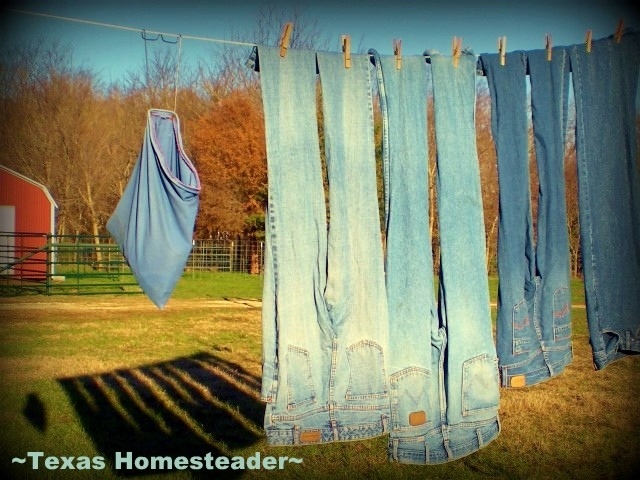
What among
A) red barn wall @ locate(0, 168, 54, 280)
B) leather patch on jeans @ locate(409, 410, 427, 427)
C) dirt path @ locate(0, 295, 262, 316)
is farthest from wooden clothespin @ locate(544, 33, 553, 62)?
red barn wall @ locate(0, 168, 54, 280)

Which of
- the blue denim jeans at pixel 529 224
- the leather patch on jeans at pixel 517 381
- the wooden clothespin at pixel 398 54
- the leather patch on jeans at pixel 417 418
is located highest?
the wooden clothespin at pixel 398 54

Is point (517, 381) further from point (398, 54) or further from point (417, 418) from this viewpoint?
point (398, 54)

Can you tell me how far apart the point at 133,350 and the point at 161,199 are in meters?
5.99

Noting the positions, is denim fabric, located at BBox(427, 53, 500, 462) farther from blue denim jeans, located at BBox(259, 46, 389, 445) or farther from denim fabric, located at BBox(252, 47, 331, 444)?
denim fabric, located at BBox(252, 47, 331, 444)

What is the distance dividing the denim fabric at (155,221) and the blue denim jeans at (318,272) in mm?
379

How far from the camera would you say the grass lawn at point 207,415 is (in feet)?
13.0

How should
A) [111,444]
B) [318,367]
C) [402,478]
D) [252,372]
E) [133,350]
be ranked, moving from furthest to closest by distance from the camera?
[133,350] → [252,372] → [111,444] → [402,478] → [318,367]

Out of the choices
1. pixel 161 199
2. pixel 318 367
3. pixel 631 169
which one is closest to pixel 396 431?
pixel 318 367

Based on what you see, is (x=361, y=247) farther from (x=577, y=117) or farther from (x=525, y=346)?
(x=577, y=117)

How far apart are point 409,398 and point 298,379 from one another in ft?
1.68

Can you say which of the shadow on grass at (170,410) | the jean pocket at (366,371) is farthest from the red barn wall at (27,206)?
the jean pocket at (366,371)

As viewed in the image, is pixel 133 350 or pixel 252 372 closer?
pixel 252 372

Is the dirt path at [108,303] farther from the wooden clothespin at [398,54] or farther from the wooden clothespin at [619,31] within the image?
the wooden clothespin at [619,31]

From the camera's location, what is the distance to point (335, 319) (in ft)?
8.67
